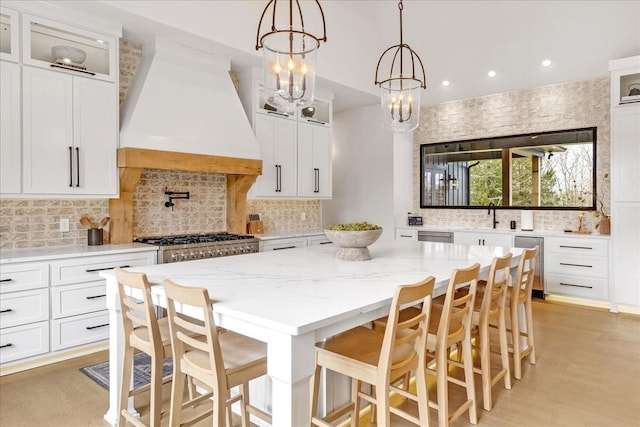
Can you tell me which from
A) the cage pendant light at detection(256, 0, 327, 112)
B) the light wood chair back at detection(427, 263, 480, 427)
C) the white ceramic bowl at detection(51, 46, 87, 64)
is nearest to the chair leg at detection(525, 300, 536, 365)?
the light wood chair back at detection(427, 263, 480, 427)

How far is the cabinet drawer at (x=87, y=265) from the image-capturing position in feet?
10.5

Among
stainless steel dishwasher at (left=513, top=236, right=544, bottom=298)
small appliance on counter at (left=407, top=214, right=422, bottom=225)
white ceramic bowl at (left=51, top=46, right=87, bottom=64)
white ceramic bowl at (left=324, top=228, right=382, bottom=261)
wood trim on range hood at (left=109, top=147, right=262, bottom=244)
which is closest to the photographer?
white ceramic bowl at (left=324, top=228, right=382, bottom=261)

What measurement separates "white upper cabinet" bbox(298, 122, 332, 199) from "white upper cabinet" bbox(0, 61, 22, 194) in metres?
3.13

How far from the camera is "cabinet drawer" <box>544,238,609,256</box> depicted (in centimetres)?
480

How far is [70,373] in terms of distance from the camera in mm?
3055

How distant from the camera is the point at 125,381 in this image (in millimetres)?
2191

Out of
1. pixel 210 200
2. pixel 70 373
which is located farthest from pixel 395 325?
pixel 210 200

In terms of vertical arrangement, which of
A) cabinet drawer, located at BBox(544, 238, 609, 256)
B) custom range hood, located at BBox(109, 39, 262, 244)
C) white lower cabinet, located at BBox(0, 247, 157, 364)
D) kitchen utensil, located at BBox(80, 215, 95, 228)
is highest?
custom range hood, located at BBox(109, 39, 262, 244)

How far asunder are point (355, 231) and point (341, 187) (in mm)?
4312

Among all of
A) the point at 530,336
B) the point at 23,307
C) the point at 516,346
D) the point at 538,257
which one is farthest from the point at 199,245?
the point at 538,257

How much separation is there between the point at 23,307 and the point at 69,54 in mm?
2084

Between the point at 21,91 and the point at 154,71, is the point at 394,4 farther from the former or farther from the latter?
the point at 21,91

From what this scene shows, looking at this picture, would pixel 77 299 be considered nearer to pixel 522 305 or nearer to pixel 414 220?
pixel 522 305

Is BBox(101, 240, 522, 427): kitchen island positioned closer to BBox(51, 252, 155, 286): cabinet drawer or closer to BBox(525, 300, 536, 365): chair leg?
BBox(525, 300, 536, 365): chair leg
